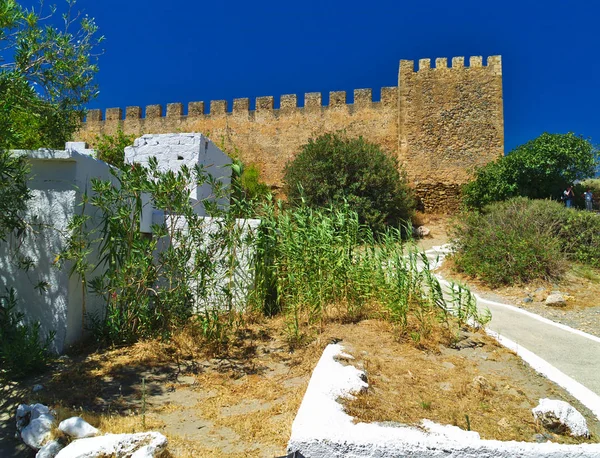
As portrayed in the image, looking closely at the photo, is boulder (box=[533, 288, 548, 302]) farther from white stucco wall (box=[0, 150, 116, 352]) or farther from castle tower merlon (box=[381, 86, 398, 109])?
castle tower merlon (box=[381, 86, 398, 109])

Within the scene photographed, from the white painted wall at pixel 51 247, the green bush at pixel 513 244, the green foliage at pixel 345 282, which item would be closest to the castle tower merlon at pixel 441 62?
the green bush at pixel 513 244

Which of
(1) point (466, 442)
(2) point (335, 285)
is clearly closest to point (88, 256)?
(2) point (335, 285)

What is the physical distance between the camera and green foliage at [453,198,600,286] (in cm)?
848

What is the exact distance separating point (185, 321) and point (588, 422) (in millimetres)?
3716

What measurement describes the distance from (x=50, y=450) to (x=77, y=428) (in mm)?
177

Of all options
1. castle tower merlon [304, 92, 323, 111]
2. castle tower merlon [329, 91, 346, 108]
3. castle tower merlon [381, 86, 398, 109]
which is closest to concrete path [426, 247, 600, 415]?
castle tower merlon [381, 86, 398, 109]

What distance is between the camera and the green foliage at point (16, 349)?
3.84 meters

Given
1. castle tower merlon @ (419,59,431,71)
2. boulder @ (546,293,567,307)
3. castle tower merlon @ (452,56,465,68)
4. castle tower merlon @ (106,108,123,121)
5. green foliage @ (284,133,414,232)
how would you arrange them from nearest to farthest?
boulder @ (546,293,567,307) → green foliage @ (284,133,414,232) → castle tower merlon @ (452,56,465,68) → castle tower merlon @ (419,59,431,71) → castle tower merlon @ (106,108,123,121)

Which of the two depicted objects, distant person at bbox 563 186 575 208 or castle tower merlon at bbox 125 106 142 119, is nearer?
distant person at bbox 563 186 575 208

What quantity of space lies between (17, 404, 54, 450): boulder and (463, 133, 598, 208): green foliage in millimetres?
15277

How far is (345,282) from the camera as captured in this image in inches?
200

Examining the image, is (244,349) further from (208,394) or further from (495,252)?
(495,252)

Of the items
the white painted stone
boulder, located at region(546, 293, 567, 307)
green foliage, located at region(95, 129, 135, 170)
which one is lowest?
the white painted stone

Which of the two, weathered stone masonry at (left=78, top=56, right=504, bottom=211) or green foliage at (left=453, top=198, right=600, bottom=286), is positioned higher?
weathered stone masonry at (left=78, top=56, right=504, bottom=211)
